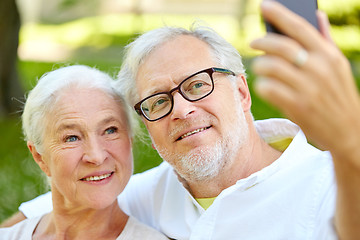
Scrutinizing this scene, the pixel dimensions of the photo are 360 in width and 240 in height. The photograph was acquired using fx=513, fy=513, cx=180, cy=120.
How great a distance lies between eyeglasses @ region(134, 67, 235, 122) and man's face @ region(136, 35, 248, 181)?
0.08 ft

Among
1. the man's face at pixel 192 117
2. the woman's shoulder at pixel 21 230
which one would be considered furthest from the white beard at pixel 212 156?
the woman's shoulder at pixel 21 230

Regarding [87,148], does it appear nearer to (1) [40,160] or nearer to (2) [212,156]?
(1) [40,160]

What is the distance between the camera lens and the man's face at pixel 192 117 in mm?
2682

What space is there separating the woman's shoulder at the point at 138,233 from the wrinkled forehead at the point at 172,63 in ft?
2.42

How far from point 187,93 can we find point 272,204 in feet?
2.43

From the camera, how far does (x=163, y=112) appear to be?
2.81 m

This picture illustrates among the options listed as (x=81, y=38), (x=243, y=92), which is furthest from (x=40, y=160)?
(x=81, y=38)

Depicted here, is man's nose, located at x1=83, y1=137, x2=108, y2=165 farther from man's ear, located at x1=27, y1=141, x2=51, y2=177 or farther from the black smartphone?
the black smartphone

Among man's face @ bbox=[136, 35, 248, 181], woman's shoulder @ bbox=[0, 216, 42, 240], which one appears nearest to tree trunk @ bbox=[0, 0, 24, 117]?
woman's shoulder @ bbox=[0, 216, 42, 240]

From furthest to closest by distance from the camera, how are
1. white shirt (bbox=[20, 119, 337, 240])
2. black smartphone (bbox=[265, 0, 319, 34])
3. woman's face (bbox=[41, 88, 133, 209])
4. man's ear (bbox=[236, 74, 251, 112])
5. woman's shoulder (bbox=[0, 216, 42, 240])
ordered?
woman's shoulder (bbox=[0, 216, 42, 240]), man's ear (bbox=[236, 74, 251, 112]), woman's face (bbox=[41, 88, 133, 209]), white shirt (bbox=[20, 119, 337, 240]), black smartphone (bbox=[265, 0, 319, 34])

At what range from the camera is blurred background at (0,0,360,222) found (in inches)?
236

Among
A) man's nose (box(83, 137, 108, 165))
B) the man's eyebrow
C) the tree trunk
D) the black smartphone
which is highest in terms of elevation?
the black smartphone

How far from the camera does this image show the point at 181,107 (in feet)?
8.91

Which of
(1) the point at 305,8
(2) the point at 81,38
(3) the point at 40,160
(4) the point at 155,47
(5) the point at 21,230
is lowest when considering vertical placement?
(2) the point at 81,38
